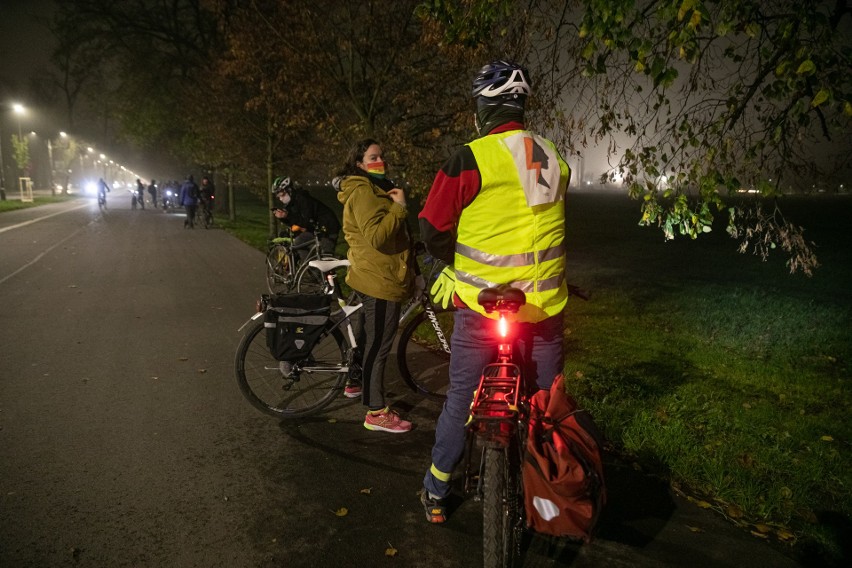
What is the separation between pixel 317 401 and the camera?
4758 mm

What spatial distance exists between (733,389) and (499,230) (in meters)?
4.12

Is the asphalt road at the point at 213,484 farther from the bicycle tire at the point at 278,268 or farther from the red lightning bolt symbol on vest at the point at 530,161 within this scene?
the bicycle tire at the point at 278,268

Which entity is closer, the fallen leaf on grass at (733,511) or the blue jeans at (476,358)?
the blue jeans at (476,358)

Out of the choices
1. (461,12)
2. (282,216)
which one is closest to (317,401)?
(461,12)

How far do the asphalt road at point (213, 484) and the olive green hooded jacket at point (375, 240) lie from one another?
1144mm

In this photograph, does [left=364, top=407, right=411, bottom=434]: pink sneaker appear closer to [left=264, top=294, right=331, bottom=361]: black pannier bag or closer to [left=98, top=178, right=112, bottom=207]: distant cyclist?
[left=264, top=294, right=331, bottom=361]: black pannier bag

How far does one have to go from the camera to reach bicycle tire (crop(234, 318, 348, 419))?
461cm

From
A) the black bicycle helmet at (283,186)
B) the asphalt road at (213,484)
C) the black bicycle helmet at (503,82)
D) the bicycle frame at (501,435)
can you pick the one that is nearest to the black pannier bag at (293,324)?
the asphalt road at (213,484)

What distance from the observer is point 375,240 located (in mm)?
3953

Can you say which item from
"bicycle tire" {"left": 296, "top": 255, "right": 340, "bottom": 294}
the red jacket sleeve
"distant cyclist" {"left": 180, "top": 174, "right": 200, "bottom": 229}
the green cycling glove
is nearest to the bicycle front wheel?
the green cycling glove

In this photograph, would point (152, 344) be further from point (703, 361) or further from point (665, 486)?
point (703, 361)

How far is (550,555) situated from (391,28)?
10939 millimetres

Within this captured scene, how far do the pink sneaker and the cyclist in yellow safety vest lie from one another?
1579 millimetres

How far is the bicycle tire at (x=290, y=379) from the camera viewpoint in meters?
4.61
